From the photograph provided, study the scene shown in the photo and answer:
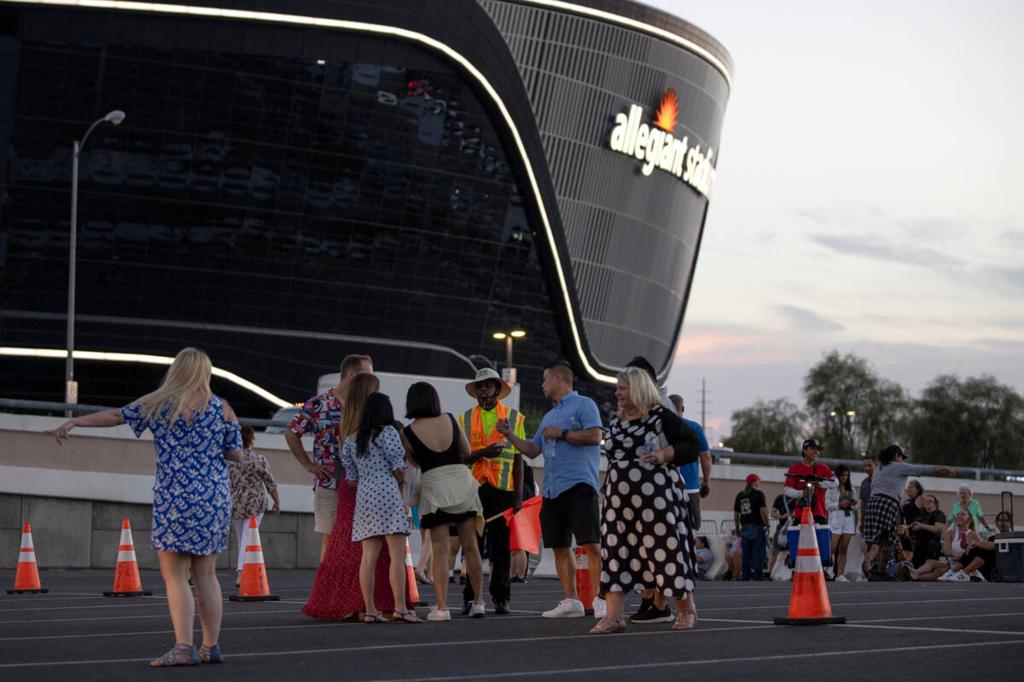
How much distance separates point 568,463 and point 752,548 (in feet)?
40.9

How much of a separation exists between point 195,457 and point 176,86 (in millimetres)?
44543

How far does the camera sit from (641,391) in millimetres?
12359

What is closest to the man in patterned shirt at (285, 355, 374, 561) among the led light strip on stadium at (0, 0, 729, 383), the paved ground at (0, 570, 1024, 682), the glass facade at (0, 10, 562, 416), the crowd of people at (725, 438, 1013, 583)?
the paved ground at (0, 570, 1024, 682)

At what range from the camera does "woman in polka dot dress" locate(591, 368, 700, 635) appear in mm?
12289

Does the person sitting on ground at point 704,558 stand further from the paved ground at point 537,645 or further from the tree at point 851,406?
the tree at point 851,406

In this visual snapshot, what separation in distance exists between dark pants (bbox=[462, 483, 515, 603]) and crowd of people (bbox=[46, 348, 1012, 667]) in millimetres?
12

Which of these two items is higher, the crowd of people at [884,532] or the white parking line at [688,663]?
the crowd of people at [884,532]

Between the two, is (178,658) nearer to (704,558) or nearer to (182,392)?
(182,392)

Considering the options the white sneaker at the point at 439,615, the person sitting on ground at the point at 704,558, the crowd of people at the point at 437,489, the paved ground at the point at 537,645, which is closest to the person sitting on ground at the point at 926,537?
the person sitting on ground at the point at 704,558

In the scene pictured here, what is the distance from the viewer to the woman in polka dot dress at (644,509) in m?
12.3

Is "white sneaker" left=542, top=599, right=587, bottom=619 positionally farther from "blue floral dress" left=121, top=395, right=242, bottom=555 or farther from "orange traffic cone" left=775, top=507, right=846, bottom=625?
"blue floral dress" left=121, top=395, right=242, bottom=555

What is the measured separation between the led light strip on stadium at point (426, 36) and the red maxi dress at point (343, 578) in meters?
41.3

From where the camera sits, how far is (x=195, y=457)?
10.5 m

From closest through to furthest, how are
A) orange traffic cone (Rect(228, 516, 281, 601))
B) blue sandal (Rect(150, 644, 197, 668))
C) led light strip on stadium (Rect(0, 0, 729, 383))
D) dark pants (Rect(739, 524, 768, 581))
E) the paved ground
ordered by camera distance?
the paved ground < blue sandal (Rect(150, 644, 197, 668)) < orange traffic cone (Rect(228, 516, 281, 601)) < dark pants (Rect(739, 524, 768, 581)) < led light strip on stadium (Rect(0, 0, 729, 383))
